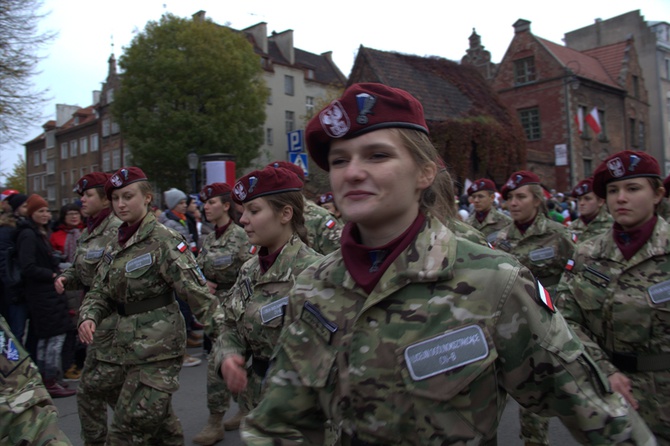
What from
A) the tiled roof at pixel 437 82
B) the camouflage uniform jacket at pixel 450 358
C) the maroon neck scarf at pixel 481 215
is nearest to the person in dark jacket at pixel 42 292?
the maroon neck scarf at pixel 481 215

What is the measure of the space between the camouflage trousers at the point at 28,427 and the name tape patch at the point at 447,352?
1.31 meters

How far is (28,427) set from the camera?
205cm

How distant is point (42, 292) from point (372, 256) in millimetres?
6124

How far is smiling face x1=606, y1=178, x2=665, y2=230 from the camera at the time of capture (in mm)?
3381

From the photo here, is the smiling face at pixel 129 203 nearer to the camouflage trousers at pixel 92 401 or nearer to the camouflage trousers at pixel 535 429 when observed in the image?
the camouflage trousers at pixel 92 401

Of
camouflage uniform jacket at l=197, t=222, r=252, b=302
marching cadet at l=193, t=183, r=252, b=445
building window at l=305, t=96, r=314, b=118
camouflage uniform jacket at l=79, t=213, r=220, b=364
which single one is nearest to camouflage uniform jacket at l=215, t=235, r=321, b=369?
camouflage uniform jacket at l=79, t=213, r=220, b=364

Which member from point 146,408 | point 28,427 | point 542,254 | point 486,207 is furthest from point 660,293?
point 486,207

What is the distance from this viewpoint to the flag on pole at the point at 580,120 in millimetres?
35094

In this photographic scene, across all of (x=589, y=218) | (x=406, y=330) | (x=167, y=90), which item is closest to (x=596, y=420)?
(x=406, y=330)

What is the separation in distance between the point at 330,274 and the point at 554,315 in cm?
71

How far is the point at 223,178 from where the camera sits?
14.5 m

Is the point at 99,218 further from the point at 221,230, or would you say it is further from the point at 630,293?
the point at 630,293

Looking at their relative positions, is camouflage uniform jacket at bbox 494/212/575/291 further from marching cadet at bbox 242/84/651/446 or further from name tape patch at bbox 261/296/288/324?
marching cadet at bbox 242/84/651/446

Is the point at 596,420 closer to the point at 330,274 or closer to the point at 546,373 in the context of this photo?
the point at 546,373
